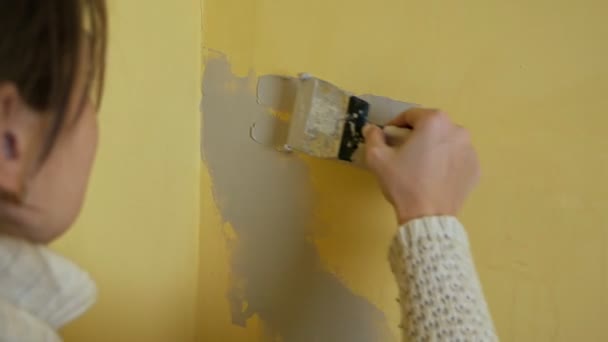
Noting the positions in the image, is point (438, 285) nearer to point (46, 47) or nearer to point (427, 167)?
point (427, 167)

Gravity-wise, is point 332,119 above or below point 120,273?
above

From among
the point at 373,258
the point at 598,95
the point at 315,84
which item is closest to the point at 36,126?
the point at 315,84

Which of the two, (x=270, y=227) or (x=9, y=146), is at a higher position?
(x=9, y=146)

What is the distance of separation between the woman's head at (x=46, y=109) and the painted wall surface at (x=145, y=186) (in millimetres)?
205

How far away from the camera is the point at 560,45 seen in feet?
2.40

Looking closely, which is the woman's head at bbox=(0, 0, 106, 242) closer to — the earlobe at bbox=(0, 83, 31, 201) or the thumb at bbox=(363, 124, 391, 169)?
the earlobe at bbox=(0, 83, 31, 201)

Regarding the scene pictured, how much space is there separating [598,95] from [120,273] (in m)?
0.60

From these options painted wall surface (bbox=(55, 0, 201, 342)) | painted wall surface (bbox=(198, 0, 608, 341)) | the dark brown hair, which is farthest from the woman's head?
painted wall surface (bbox=(198, 0, 608, 341))

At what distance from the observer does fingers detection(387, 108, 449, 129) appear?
28.1 inches

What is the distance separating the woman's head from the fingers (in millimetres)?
339

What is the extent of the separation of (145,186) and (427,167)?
1.16 feet

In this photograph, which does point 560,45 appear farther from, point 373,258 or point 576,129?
point 373,258

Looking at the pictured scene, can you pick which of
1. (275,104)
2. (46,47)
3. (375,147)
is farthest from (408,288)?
(46,47)

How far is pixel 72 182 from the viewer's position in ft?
1.79
